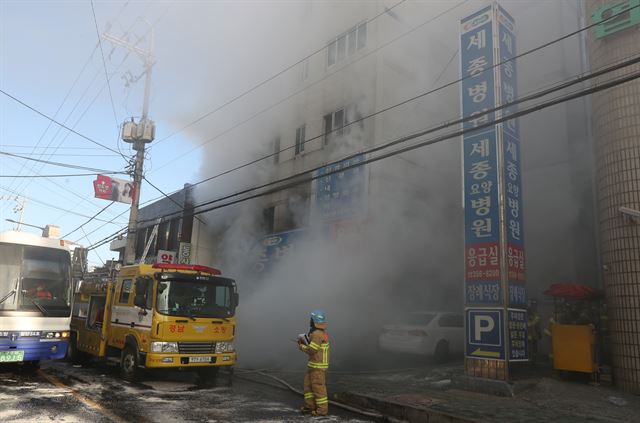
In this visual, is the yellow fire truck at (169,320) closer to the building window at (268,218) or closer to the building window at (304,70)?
the building window at (268,218)

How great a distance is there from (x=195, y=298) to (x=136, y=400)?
175 cm

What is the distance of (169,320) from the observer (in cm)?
654

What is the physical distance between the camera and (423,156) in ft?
36.5

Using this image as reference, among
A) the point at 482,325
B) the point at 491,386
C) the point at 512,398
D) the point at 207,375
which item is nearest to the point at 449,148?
the point at 482,325

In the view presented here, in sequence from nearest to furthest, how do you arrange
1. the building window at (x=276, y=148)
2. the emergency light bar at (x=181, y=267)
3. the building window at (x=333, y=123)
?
1. the emergency light bar at (x=181, y=267)
2. the building window at (x=333, y=123)
3. the building window at (x=276, y=148)

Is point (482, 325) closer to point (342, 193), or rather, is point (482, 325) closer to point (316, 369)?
point (316, 369)

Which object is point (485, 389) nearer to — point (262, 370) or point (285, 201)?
point (262, 370)

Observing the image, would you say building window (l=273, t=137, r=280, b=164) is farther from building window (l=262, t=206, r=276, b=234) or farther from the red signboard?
the red signboard

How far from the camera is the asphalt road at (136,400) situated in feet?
15.5

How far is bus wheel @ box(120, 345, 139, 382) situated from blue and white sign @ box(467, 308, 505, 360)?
4613mm

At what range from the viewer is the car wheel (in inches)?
366

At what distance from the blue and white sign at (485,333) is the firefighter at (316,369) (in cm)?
226

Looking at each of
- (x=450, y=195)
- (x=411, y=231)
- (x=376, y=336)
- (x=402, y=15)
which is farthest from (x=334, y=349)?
(x=402, y=15)

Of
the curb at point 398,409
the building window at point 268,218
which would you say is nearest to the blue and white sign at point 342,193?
the building window at point 268,218
